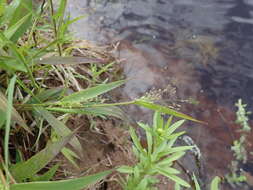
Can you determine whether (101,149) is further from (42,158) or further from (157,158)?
(42,158)

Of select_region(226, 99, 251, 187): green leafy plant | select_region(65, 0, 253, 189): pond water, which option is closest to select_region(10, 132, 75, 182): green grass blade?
select_region(65, 0, 253, 189): pond water

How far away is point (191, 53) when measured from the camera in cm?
283

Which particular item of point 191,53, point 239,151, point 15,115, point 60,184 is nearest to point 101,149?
point 15,115

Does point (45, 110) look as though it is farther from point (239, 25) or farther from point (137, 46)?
point (239, 25)

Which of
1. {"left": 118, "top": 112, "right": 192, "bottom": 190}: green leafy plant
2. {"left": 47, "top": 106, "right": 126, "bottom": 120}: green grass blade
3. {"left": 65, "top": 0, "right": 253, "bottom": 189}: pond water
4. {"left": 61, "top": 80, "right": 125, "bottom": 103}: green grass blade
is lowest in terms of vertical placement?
{"left": 65, "top": 0, "right": 253, "bottom": 189}: pond water

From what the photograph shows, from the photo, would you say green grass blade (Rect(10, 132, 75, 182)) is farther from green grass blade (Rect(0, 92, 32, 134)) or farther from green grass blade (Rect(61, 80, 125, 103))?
green grass blade (Rect(61, 80, 125, 103))

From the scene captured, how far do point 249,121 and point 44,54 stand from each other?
1.73 m

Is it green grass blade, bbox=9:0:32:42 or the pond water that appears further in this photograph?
the pond water

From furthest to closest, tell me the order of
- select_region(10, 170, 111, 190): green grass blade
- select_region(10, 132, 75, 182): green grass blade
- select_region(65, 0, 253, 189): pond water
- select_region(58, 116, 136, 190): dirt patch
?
select_region(65, 0, 253, 189): pond water
select_region(58, 116, 136, 190): dirt patch
select_region(10, 132, 75, 182): green grass blade
select_region(10, 170, 111, 190): green grass blade

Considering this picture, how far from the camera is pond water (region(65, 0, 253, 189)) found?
7.87ft

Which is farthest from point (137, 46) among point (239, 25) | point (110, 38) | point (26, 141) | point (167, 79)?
point (26, 141)

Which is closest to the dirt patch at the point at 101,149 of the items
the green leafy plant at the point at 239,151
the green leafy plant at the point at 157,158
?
the green leafy plant at the point at 157,158

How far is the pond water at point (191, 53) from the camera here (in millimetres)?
2398

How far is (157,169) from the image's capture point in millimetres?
1235
